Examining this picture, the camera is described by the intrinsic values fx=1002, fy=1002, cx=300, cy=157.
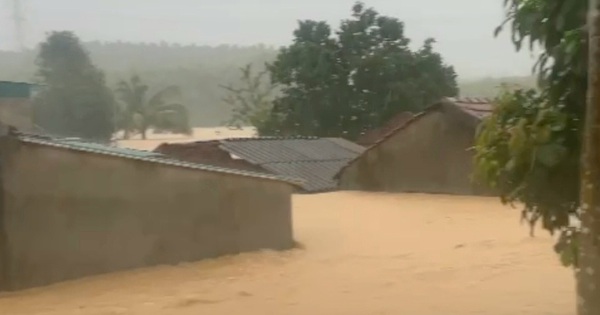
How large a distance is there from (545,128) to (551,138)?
0.34 feet

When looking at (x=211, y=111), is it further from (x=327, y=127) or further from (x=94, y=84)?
(x=94, y=84)

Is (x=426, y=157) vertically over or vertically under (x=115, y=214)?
over

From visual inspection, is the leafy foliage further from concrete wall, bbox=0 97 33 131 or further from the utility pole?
concrete wall, bbox=0 97 33 131

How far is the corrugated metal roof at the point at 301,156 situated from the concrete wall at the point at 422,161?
38.3 inches

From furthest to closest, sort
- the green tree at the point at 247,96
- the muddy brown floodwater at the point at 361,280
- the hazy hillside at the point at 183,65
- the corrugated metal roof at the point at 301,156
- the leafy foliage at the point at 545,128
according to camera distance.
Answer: the green tree at the point at 247,96, the corrugated metal roof at the point at 301,156, the hazy hillside at the point at 183,65, the muddy brown floodwater at the point at 361,280, the leafy foliage at the point at 545,128

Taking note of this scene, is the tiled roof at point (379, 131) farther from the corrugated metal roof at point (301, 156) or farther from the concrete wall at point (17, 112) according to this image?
the concrete wall at point (17, 112)

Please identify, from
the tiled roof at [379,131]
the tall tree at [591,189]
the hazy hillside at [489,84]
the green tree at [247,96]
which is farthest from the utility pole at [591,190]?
the green tree at [247,96]

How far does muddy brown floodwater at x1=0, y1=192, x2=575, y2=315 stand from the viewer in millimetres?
9414

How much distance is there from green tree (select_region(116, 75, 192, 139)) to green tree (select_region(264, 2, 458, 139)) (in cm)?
441

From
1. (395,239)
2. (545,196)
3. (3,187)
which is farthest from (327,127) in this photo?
(545,196)

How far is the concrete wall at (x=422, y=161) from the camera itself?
2253 centimetres

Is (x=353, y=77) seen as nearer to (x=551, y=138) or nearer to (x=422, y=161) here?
(x=422, y=161)

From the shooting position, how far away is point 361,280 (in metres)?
11.3

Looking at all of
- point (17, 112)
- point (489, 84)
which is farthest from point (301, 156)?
point (489, 84)
